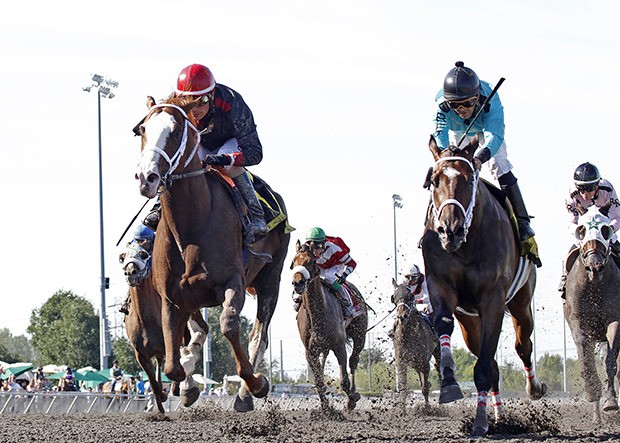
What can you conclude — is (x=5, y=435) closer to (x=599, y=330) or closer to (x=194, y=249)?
(x=194, y=249)

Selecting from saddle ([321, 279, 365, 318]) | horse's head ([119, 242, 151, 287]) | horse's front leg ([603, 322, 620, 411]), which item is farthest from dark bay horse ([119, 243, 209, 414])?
horse's front leg ([603, 322, 620, 411])

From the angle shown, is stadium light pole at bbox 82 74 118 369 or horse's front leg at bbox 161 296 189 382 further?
stadium light pole at bbox 82 74 118 369

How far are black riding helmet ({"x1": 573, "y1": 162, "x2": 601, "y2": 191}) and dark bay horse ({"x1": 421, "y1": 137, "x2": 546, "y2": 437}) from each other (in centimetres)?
267

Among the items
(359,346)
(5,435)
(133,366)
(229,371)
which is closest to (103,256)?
(359,346)

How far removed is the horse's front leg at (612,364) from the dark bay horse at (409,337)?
25.0 feet

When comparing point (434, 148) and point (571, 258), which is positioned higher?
point (434, 148)

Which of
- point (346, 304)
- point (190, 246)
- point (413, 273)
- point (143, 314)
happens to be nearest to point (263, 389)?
point (190, 246)

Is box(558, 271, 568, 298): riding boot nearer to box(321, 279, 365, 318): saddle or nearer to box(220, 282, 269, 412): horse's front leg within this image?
box(220, 282, 269, 412): horse's front leg

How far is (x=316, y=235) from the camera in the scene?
1981cm

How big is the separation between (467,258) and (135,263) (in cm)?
536

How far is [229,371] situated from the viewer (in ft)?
301

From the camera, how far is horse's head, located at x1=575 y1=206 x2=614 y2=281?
1319 cm

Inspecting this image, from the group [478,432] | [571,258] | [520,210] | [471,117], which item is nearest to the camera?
[478,432]

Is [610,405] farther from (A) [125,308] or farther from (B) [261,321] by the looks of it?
(A) [125,308]
